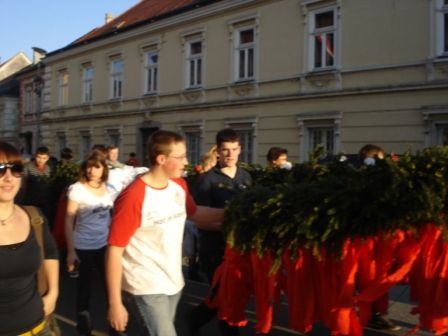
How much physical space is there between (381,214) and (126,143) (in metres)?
22.0

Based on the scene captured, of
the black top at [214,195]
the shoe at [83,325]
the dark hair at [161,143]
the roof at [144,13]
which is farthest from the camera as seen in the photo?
the roof at [144,13]

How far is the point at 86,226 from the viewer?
5441 millimetres

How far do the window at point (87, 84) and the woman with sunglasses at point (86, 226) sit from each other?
2273 centimetres

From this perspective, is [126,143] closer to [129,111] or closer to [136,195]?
[129,111]

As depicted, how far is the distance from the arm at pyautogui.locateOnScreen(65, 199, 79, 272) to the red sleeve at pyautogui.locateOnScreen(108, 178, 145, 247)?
2150 millimetres

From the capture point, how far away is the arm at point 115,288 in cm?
309

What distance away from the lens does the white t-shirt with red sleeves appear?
3.18 m

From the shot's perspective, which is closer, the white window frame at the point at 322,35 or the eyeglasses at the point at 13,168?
the eyeglasses at the point at 13,168

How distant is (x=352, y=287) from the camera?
337 centimetres

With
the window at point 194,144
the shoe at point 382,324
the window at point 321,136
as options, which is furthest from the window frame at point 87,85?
the shoe at point 382,324

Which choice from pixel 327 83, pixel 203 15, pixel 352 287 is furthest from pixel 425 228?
pixel 203 15

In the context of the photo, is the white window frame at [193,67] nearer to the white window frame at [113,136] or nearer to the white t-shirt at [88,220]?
the white window frame at [113,136]

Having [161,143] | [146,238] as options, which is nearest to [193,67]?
[161,143]

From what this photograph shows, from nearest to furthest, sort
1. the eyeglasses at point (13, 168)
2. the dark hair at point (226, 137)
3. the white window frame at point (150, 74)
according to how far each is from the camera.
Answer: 1. the eyeglasses at point (13, 168)
2. the dark hair at point (226, 137)
3. the white window frame at point (150, 74)
